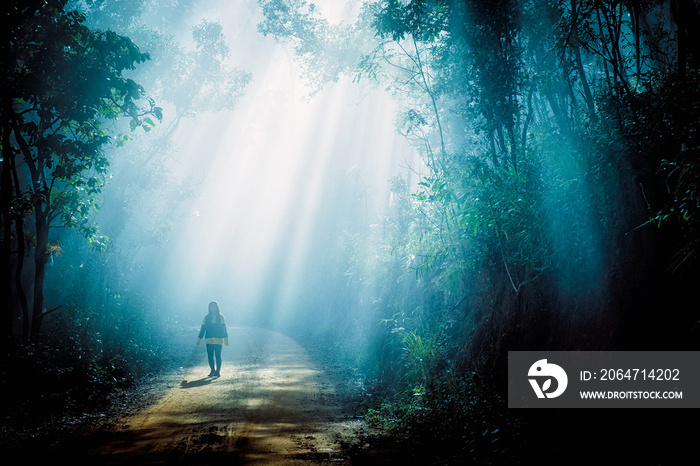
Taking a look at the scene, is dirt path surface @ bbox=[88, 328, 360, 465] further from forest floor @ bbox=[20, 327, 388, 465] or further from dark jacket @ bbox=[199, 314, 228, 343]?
dark jacket @ bbox=[199, 314, 228, 343]

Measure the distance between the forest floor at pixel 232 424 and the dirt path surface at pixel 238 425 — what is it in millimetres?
13

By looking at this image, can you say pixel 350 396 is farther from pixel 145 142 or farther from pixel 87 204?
pixel 145 142

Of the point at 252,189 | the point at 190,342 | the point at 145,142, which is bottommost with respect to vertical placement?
the point at 190,342

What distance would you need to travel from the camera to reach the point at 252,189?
60812 mm

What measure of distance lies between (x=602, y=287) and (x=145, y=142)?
24276 millimetres

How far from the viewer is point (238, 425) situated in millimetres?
6480

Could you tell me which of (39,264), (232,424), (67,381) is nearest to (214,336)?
(67,381)

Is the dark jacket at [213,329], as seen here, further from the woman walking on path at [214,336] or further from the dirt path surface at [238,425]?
the dirt path surface at [238,425]

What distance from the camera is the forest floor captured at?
203 inches

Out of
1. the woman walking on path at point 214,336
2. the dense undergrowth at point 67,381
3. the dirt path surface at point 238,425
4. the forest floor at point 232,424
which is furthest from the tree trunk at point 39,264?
the woman walking on path at point 214,336

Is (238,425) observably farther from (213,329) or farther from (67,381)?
(213,329)

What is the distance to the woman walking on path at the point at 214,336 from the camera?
Result: 1118 cm

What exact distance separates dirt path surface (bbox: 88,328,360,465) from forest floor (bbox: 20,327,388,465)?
0.04 feet

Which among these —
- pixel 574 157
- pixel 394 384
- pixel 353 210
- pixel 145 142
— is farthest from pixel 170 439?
pixel 353 210
